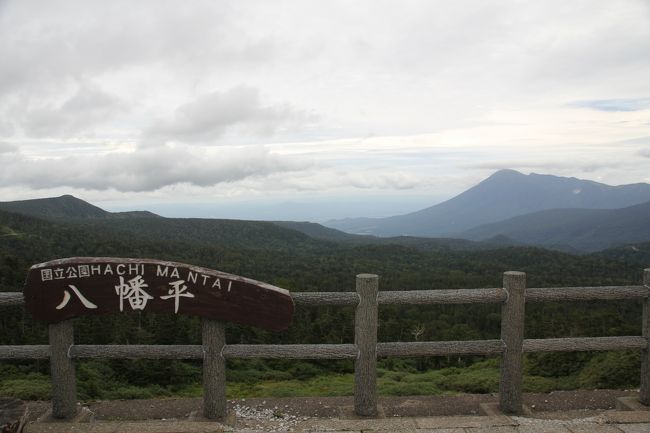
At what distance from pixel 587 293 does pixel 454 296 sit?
1.39 m

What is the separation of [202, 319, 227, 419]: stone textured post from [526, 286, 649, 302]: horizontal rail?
327 centimetres

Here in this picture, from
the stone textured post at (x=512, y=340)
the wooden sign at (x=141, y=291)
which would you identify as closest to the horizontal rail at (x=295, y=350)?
the stone textured post at (x=512, y=340)

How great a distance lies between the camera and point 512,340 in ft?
16.6

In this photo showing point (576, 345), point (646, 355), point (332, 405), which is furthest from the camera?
point (332, 405)

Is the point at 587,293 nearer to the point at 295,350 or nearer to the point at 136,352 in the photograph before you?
the point at 295,350

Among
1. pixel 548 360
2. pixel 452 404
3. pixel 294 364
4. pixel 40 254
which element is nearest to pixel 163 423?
pixel 452 404

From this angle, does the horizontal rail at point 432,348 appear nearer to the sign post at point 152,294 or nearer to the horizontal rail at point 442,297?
the horizontal rail at point 442,297

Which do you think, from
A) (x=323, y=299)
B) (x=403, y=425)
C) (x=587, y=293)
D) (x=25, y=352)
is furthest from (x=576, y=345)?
(x=25, y=352)

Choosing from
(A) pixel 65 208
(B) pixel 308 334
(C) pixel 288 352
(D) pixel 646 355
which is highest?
(A) pixel 65 208

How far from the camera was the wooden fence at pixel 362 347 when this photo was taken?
192 inches

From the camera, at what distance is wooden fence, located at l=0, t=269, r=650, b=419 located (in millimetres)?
4875

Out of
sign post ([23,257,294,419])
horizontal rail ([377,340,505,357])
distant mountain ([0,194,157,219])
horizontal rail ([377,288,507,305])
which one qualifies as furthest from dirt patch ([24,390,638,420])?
distant mountain ([0,194,157,219])

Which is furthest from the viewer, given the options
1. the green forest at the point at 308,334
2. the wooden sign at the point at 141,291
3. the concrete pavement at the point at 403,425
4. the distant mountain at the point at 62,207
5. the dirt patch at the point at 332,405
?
the distant mountain at the point at 62,207

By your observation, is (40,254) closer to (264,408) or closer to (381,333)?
(381,333)
